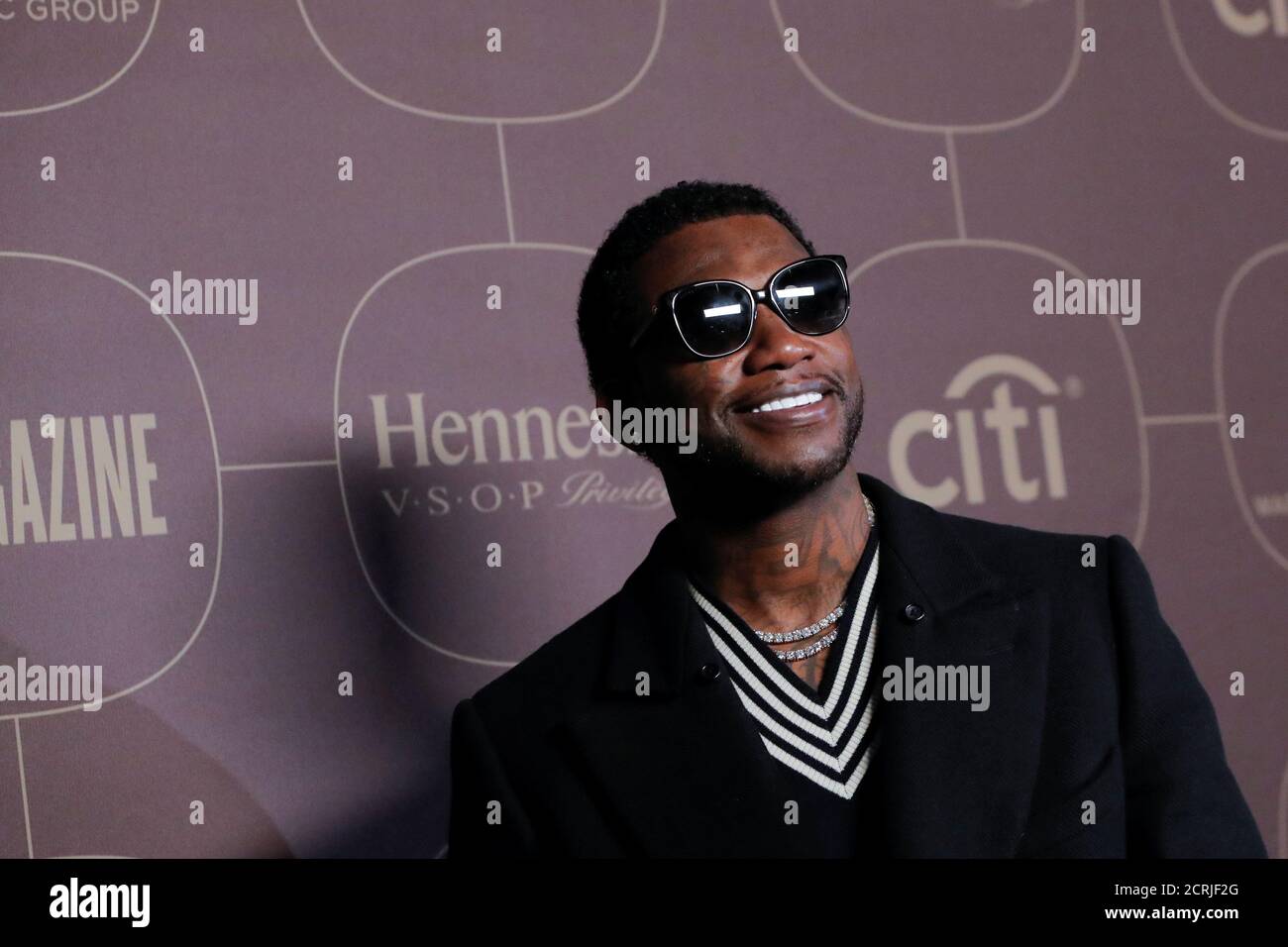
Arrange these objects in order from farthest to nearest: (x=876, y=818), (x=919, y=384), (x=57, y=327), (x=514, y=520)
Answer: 1. (x=919, y=384)
2. (x=514, y=520)
3. (x=57, y=327)
4. (x=876, y=818)

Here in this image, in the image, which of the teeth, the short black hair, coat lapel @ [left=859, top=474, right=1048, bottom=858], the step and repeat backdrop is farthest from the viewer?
the step and repeat backdrop

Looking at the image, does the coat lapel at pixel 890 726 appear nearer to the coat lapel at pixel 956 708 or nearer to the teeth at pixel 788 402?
the coat lapel at pixel 956 708

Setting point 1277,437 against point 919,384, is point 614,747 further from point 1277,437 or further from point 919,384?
point 1277,437

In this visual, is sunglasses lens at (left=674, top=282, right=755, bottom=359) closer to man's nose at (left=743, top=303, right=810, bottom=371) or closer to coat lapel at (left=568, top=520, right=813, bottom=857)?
man's nose at (left=743, top=303, right=810, bottom=371)

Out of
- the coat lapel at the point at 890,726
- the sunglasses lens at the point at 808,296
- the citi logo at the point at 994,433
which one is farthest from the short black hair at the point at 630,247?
the citi logo at the point at 994,433

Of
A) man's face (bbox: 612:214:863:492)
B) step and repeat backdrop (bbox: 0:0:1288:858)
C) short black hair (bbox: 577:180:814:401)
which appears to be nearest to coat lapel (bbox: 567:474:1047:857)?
man's face (bbox: 612:214:863:492)

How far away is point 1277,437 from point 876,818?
1014 mm

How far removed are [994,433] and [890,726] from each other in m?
0.71

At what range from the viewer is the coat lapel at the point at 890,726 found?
3.80 ft

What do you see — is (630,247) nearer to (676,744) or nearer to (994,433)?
(676,744)

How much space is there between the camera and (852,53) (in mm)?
1802

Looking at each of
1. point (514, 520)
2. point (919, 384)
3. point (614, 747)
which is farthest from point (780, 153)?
point (614, 747)

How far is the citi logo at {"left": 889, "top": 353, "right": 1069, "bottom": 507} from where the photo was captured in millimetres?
1776

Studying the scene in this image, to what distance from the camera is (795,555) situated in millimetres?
1280
